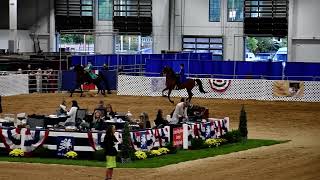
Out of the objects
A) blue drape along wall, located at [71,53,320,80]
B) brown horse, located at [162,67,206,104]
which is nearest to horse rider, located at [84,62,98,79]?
blue drape along wall, located at [71,53,320,80]

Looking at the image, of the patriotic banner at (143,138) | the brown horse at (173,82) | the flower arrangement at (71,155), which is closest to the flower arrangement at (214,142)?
the patriotic banner at (143,138)

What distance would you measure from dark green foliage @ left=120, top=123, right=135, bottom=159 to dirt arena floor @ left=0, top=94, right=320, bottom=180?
1049 mm

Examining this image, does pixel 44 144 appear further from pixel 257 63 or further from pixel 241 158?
pixel 257 63

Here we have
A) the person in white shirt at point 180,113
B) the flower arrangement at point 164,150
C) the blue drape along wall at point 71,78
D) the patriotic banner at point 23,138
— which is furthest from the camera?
the blue drape along wall at point 71,78

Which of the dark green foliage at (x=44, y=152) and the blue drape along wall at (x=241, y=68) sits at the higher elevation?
the blue drape along wall at (x=241, y=68)

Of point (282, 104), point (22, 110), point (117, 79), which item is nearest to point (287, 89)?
point (282, 104)

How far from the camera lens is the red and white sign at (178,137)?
27.2 metres

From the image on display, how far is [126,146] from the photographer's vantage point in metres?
24.2

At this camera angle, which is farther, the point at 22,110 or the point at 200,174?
the point at 22,110

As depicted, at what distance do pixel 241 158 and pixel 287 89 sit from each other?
1943cm

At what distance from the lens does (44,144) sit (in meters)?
25.8

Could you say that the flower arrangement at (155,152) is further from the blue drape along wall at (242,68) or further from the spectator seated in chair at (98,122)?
the blue drape along wall at (242,68)

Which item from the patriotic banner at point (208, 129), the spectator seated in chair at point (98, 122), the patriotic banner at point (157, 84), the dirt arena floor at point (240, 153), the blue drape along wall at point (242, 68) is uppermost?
the blue drape along wall at point (242, 68)

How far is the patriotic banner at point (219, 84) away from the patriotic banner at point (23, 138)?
21.1 meters
